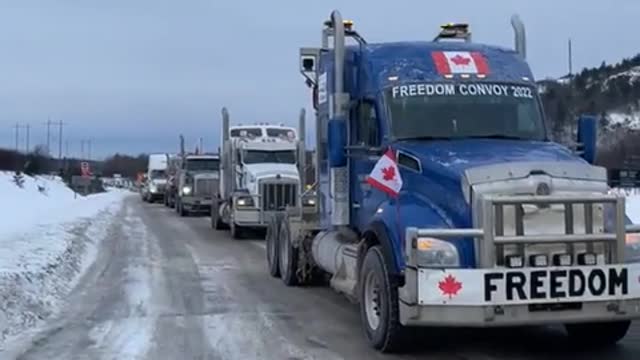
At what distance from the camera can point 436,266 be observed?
25.6 ft

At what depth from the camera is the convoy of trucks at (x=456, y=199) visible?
25.6 ft

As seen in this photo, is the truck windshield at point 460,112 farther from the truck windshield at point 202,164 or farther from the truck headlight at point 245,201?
the truck windshield at point 202,164

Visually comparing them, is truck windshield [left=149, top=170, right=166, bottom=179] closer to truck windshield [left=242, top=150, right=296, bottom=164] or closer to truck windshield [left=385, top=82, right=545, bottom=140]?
truck windshield [left=242, top=150, right=296, bottom=164]

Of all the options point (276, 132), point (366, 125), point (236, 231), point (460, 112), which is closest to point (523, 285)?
point (460, 112)

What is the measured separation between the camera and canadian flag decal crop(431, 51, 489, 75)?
1005cm

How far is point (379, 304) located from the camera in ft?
29.0

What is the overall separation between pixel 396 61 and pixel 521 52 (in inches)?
74.3

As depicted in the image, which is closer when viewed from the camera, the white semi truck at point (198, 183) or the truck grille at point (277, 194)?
the truck grille at point (277, 194)

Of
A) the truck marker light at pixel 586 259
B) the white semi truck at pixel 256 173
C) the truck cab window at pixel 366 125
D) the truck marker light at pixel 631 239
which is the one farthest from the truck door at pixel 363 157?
the white semi truck at pixel 256 173

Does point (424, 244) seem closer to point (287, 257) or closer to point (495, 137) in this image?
point (495, 137)

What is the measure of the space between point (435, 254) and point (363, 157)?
2702 millimetres

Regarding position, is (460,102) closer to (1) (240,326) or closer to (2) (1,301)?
(1) (240,326)

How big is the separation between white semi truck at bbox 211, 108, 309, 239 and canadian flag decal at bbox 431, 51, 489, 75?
11187 millimetres

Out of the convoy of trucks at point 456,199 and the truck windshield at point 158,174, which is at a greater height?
the truck windshield at point 158,174
